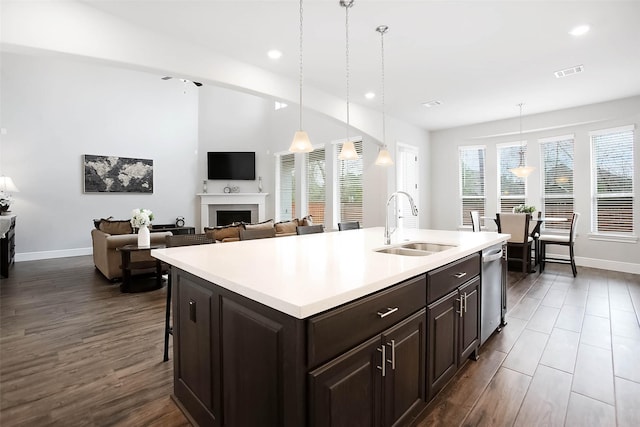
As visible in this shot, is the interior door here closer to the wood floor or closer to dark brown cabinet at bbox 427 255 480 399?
the wood floor

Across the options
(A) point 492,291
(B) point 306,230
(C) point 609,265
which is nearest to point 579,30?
(A) point 492,291

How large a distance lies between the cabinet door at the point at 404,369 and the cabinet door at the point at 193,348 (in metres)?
0.81

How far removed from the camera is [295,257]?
1.81m

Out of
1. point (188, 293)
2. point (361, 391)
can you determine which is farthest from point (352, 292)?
point (188, 293)

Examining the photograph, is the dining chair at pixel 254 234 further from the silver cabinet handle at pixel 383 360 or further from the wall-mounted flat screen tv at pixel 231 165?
the wall-mounted flat screen tv at pixel 231 165

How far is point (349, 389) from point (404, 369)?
450 millimetres

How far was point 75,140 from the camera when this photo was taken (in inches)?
276

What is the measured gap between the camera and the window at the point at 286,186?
8.50 m

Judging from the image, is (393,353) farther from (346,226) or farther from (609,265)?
(609,265)

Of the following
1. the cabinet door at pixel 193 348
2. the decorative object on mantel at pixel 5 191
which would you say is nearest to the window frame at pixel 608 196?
the cabinet door at pixel 193 348

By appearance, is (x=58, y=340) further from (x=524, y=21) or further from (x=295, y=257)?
(x=524, y=21)

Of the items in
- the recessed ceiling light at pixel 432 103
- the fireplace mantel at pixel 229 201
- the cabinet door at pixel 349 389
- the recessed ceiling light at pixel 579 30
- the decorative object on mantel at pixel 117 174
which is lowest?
the cabinet door at pixel 349 389

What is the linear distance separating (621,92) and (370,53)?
170 inches

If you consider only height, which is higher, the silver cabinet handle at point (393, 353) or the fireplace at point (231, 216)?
the fireplace at point (231, 216)
